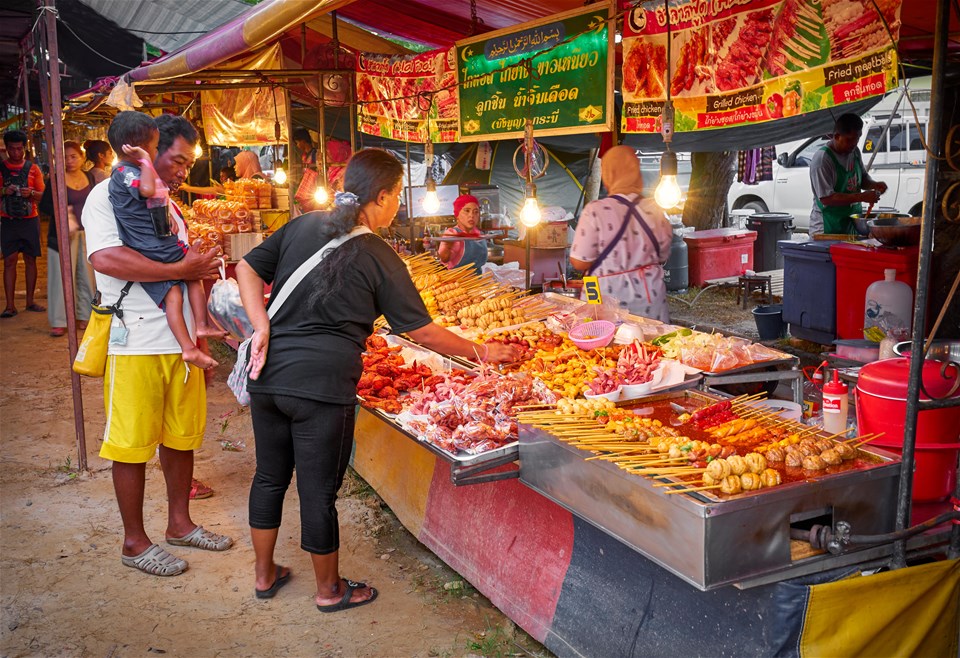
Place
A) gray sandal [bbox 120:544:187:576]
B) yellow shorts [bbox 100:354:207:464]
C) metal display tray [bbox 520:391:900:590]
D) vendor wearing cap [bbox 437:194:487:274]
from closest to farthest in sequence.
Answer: metal display tray [bbox 520:391:900:590] → yellow shorts [bbox 100:354:207:464] → gray sandal [bbox 120:544:187:576] → vendor wearing cap [bbox 437:194:487:274]

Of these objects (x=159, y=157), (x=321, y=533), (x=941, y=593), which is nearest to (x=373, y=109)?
(x=159, y=157)

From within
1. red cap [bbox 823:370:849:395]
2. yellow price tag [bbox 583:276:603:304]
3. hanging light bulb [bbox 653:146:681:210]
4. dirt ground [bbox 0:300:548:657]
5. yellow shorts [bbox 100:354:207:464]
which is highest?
hanging light bulb [bbox 653:146:681:210]

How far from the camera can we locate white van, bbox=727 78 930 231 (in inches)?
642

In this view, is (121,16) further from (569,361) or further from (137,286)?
(569,361)

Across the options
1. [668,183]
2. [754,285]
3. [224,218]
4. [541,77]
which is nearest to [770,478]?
[668,183]

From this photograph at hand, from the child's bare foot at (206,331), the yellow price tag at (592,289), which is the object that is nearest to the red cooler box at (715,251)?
the yellow price tag at (592,289)

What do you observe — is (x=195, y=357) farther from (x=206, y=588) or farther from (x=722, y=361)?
(x=722, y=361)

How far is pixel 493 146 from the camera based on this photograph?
→ 13.2m

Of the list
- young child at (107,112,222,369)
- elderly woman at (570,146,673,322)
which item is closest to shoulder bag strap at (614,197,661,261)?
elderly woman at (570,146,673,322)

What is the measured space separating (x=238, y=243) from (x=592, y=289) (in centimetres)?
550

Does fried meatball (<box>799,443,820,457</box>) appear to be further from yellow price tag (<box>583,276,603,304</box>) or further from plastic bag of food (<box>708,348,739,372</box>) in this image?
yellow price tag (<box>583,276,603,304</box>)

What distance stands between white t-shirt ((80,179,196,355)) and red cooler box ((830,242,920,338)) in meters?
5.74

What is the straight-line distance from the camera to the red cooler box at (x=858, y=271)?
23.5 feet

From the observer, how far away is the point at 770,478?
2549 millimetres
